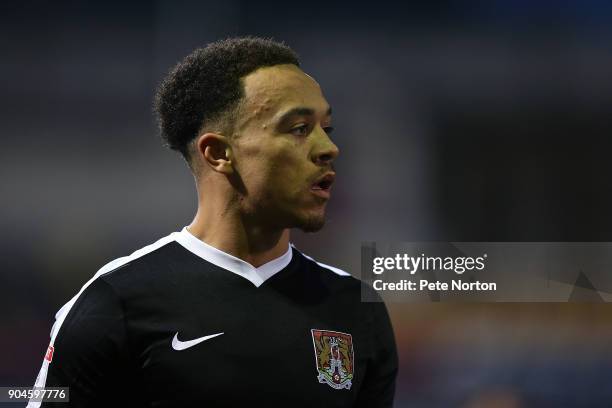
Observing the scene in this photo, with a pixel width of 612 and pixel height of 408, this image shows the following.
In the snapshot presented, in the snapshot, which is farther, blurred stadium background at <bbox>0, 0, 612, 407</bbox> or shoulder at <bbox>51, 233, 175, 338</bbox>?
blurred stadium background at <bbox>0, 0, 612, 407</bbox>

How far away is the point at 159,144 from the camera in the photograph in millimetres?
3766

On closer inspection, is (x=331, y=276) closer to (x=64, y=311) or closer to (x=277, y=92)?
(x=277, y=92)

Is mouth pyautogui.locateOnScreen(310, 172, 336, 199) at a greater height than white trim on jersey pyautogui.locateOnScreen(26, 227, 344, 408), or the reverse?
mouth pyautogui.locateOnScreen(310, 172, 336, 199)

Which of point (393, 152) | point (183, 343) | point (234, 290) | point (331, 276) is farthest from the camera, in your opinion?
point (393, 152)

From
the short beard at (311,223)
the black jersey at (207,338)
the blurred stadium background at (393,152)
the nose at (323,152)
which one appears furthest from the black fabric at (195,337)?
the blurred stadium background at (393,152)

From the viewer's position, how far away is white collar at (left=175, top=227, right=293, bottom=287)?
173 centimetres

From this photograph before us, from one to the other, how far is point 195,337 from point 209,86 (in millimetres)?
585

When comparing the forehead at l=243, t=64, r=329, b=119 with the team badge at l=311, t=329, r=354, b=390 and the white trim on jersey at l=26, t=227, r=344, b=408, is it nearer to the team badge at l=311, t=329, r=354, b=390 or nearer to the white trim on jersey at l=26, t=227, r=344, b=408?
the white trim on jersey at l=26, t=227, r=344, b=408

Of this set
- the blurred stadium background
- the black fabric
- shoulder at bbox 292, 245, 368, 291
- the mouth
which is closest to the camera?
the black fabric

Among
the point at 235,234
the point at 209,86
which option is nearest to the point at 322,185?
the point at 235,234

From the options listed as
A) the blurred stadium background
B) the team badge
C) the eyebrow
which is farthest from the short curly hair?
the blurred stadium background

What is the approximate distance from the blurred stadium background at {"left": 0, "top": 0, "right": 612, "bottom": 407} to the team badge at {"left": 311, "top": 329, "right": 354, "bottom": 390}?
1.85 m

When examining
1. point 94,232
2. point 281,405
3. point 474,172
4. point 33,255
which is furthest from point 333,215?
point 281,405

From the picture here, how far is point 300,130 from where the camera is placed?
170cm
